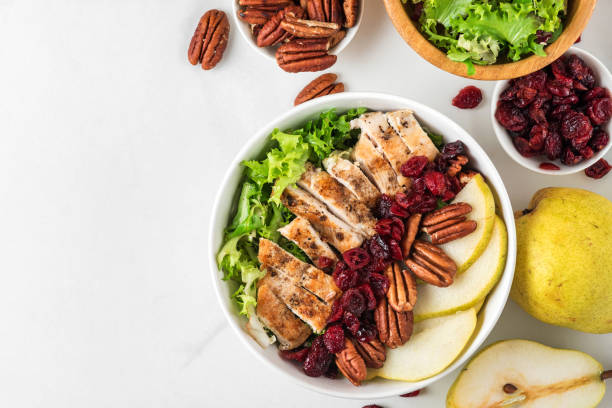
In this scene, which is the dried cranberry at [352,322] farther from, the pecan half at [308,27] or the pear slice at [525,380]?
the pecan half at [308,27]

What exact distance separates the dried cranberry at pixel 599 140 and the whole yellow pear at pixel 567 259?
19 centimetres

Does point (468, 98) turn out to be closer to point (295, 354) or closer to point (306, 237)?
point (306, 237)

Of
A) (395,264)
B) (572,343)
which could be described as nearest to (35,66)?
(395,264)

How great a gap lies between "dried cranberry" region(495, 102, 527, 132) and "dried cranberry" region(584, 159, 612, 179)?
0.39 meters

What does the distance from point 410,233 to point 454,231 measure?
15 cm

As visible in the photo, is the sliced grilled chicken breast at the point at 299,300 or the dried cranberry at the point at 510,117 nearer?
the sliced grilled chicken breast at the point at 299,300

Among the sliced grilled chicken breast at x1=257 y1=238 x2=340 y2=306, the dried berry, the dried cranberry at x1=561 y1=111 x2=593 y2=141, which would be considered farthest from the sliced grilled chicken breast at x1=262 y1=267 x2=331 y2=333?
the dried cranberry at x1=561 y1=111 x2=593 y2=141

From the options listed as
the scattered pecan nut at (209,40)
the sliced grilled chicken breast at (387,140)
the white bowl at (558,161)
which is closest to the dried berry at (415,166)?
the sliced grilled chicken breast at (387,140)

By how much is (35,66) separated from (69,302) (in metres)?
1.06

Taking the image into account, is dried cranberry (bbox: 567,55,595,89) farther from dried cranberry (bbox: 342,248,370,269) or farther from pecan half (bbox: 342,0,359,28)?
dried cranberry (bbox: 342,248,370,269)

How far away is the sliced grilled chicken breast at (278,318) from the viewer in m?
2.09

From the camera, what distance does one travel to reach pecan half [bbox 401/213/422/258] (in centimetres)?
205

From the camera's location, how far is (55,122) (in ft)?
8.30

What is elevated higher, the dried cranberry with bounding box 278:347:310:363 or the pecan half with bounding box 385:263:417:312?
the pecan half with bounding box 385:263:417:312
